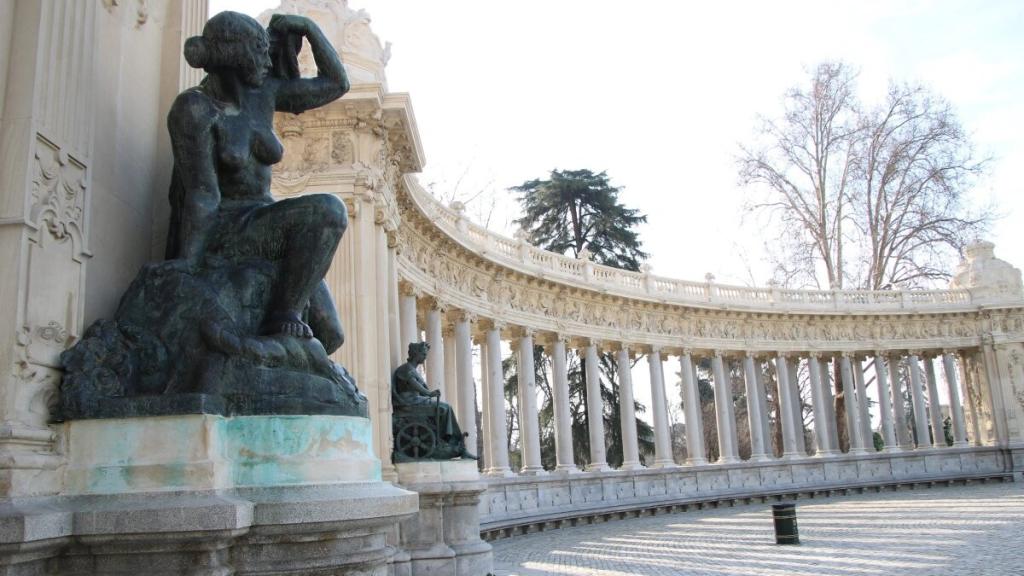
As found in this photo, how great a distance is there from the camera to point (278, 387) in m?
5.11

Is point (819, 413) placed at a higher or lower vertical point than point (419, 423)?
higher

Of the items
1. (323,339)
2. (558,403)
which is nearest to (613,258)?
(558,403)

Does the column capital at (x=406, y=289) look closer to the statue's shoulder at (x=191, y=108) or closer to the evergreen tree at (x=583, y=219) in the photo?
the statue's shoulder at (x=191, y=108)

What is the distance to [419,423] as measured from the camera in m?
18.2

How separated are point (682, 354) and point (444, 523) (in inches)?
1104

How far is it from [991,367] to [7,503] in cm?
5404

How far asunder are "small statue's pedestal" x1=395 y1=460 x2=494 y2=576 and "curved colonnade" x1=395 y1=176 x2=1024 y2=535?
762cm

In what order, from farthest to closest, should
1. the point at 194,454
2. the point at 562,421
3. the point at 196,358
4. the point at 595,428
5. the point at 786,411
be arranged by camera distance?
the point at 786,411 → the point at 595,428 → the point at 562,421 → the point at 196,358 → the point at 194,454

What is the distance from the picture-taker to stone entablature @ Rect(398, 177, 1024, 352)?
29.1m

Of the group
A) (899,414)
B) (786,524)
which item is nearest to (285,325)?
(786,524)

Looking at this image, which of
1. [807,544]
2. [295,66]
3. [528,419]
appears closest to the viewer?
[295,66]

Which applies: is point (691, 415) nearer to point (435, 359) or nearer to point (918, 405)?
point (918, 405)

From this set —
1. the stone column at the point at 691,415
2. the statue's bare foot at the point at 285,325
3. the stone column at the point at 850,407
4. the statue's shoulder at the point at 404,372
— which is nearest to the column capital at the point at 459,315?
the statue's shoulder at the point at 404,372

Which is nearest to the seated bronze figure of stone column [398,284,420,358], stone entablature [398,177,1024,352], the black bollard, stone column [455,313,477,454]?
stone column [398,284,420,358]
